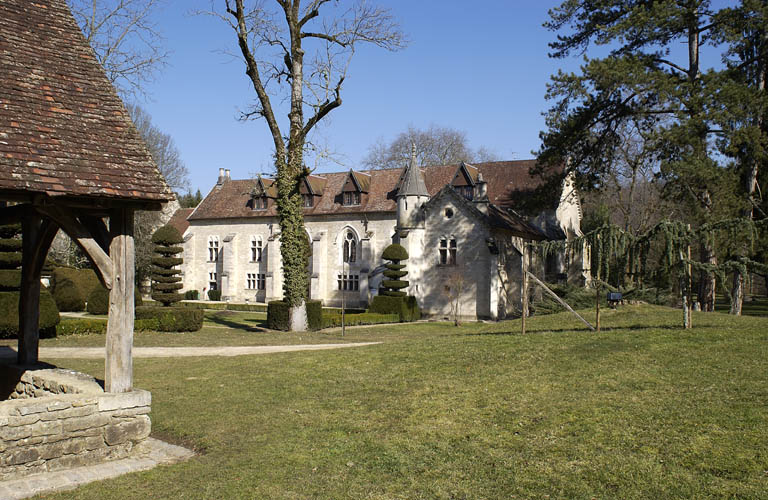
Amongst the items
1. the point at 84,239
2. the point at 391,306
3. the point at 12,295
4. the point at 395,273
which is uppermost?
the point at 84,239

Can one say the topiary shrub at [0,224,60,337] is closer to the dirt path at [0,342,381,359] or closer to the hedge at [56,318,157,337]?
the hedge at [56,318,157,337]

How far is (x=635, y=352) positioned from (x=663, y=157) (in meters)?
16.1

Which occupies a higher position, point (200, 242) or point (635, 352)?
point (200, 242)

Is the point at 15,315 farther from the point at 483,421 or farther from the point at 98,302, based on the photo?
the point at 483,421

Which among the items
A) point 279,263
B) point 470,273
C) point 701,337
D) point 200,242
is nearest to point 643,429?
point 701,337

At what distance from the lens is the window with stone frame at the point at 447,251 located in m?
36.0

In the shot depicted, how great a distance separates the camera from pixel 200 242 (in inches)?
1954

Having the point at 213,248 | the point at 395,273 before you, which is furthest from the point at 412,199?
the point at 213,248

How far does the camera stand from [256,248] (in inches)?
1857

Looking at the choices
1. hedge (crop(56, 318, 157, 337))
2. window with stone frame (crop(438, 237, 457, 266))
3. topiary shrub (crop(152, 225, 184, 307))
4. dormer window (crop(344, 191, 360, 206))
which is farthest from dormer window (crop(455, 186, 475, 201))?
hedge (crop(56, 318, 157, 337))

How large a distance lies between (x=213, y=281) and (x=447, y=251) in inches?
863

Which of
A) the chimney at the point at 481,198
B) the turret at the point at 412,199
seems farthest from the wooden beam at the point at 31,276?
the turret at the point at 412,199

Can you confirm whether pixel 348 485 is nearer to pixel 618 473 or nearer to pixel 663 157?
pixel 618 473

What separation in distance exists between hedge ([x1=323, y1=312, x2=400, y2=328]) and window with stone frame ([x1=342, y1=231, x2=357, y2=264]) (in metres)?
10.2
